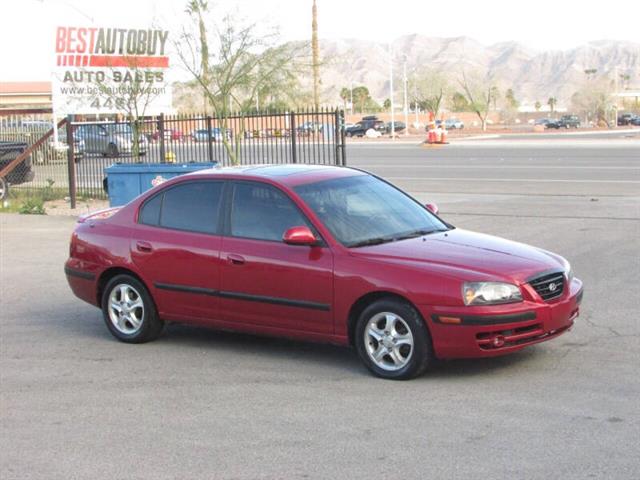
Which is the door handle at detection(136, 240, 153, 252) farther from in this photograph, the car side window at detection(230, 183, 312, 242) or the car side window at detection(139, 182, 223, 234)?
the car side window at detection(230, 183, 312, 242)

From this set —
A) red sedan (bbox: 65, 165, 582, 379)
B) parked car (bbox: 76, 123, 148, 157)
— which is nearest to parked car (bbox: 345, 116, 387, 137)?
parked car (bbox: 76, 123, 148, 157)

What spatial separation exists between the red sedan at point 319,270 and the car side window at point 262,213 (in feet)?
0.04

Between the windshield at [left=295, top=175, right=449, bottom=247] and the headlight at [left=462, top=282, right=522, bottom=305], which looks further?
the windshield at [left=295, top=175, right=449, bottom=247]

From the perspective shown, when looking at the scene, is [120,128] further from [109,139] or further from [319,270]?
[319,270]

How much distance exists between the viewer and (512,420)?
6492mm

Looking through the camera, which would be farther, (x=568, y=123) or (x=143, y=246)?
(x=568, y=123)

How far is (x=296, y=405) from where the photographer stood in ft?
23.1

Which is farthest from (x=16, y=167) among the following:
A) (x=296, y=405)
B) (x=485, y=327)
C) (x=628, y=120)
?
(x=628, y=120)

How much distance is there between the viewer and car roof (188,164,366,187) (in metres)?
8.56

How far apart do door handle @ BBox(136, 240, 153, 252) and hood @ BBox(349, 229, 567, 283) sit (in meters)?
2.05

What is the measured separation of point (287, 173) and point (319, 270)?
121cm

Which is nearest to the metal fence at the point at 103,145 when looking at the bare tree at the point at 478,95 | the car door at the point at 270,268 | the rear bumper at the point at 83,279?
the rear bumper at the point at 83,279

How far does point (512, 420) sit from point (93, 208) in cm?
1649

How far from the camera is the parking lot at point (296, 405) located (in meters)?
5.83
